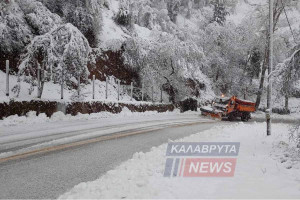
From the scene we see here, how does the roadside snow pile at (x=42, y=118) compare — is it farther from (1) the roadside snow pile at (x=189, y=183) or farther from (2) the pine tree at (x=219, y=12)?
(2) the pine tree at (x=219, y=12)

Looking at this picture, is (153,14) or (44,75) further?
(153,14)

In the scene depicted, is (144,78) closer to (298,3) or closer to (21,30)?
(21,30)

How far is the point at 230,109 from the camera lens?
22828 mm

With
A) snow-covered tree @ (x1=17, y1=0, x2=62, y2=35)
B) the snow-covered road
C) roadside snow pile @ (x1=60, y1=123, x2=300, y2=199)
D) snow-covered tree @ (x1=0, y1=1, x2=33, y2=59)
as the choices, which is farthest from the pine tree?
roadside snow pile @ (x1=60, y1=123, x2=300, y2=199)

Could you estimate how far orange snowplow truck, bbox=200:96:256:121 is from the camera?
2284cm

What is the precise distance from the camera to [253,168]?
6613 millimetres

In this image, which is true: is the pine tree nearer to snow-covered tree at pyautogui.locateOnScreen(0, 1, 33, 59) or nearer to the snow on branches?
the snow on branches

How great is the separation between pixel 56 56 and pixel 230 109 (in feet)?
43.9

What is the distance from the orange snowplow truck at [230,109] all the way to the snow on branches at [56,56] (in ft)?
36.3

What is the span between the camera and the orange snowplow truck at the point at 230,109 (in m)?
22.8

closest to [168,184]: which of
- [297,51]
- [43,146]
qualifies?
A: [43,146]

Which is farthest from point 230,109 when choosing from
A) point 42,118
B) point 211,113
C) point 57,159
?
point 57,159

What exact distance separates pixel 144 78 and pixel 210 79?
17157mm

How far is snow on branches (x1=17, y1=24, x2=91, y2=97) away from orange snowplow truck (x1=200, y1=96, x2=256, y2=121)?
11.0m
